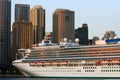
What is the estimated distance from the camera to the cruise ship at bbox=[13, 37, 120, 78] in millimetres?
133337

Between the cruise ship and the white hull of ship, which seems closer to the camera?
the white hull of ship

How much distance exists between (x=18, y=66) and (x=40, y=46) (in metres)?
9.13

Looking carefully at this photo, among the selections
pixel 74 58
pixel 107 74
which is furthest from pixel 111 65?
pixel 74 58

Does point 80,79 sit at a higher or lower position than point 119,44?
lower

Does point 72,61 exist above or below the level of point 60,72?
above

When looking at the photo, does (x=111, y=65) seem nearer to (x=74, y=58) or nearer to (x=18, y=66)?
(x=74, y=58)

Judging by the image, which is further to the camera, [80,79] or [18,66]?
[18,66]

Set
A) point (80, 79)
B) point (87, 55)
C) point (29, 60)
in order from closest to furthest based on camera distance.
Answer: point (80, 79) → point (87, 55) → point (29, 60)

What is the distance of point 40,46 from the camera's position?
Answer: 152000 mm

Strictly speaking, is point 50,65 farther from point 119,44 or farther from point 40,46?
point 119,44

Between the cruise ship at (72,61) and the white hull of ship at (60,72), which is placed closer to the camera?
the white hull of ship at (60,72)

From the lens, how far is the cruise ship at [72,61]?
5250 inches

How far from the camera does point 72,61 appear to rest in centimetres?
13988

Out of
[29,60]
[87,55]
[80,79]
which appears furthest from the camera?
[29,60]
